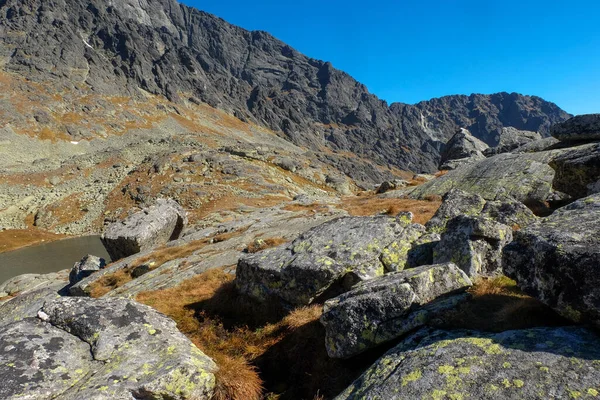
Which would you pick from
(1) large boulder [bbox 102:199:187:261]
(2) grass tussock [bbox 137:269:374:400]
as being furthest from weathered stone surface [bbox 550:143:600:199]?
(1) large boulder [bbox 102:199:187:261]

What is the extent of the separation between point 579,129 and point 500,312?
1067 inches

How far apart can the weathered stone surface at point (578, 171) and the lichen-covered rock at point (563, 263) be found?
955 centimetres

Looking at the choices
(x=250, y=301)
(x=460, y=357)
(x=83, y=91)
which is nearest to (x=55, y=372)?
(x=250, y=301)

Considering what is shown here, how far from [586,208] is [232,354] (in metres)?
10.5

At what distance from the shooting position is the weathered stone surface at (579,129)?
81.7 ft

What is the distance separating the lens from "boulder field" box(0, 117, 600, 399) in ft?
Answer: 17.3

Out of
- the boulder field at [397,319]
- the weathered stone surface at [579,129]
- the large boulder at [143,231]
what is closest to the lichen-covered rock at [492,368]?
the boulder field at [397,319]

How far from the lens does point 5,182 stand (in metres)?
80.7

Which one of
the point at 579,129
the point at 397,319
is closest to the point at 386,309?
the point at 397,319

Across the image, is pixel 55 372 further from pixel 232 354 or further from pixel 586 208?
pixel 586 208

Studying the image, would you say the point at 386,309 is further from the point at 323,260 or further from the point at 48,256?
the point at 48,256

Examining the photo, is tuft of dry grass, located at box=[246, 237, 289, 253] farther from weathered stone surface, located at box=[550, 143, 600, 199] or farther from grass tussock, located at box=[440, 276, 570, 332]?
weathered stone surface, located at box=[550, 143, 600, 199]

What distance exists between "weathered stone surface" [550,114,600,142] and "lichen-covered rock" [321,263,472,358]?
1018 inches

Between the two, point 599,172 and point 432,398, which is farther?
point 599,172
